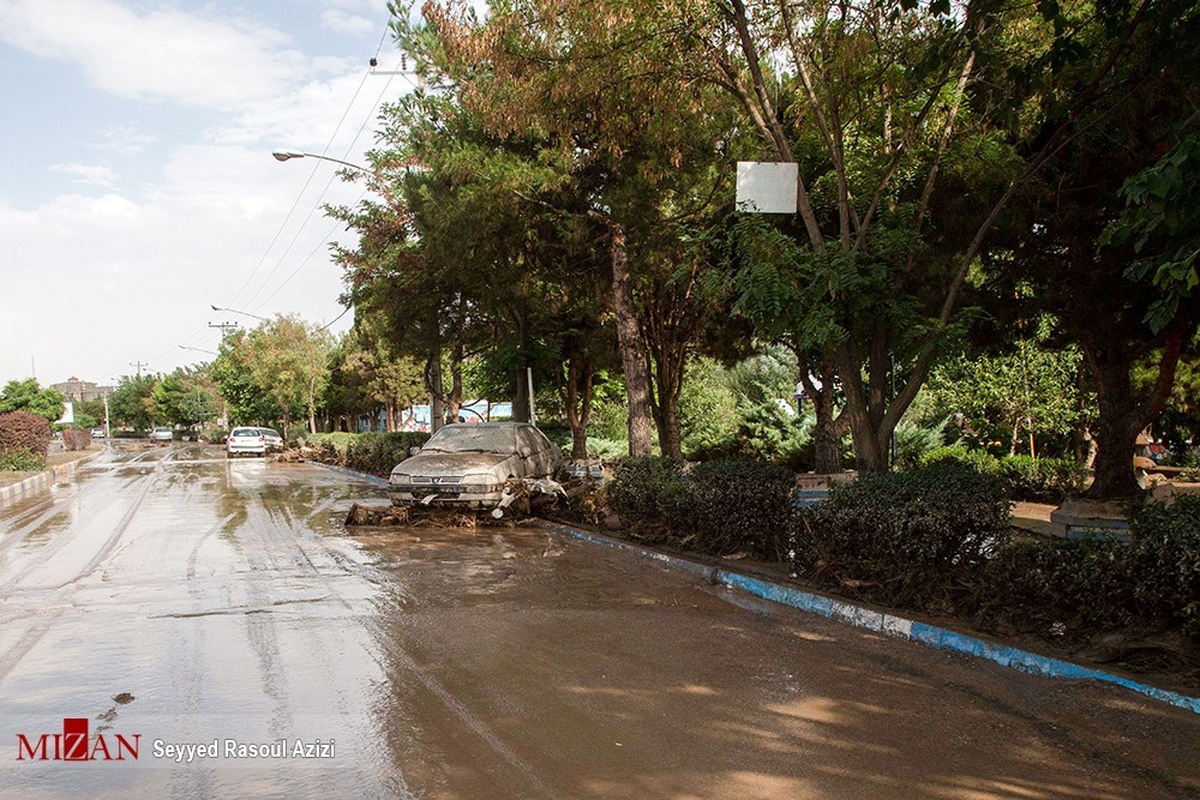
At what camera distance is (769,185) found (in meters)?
9.01

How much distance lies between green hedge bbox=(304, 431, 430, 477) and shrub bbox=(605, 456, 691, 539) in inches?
416

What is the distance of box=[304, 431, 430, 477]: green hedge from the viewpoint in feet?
89.6

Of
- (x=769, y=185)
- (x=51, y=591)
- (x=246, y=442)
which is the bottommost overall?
Result: (x=51, y=591)

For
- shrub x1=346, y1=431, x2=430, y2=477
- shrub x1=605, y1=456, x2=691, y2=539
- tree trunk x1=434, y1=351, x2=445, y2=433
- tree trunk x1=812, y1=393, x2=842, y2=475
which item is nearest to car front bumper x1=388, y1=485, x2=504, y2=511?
shrub x1=605, y1=456, x2=691, y2=539

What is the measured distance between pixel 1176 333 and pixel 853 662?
22.3ft

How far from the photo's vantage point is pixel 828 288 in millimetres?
8117

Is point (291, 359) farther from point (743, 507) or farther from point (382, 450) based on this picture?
point (743, 507)

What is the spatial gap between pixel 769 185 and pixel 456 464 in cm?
763

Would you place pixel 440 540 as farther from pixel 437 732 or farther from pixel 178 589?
pixel 437 732

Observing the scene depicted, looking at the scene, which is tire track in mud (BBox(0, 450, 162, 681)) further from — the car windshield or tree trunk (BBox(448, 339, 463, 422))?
tree trunk (BBox(448, 339, 463, 422))

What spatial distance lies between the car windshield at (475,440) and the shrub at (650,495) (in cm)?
323

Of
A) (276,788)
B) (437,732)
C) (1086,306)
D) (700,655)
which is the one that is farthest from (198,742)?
(1086,306)

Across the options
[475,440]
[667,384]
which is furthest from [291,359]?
[475,440]

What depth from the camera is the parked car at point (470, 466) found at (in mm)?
14211
